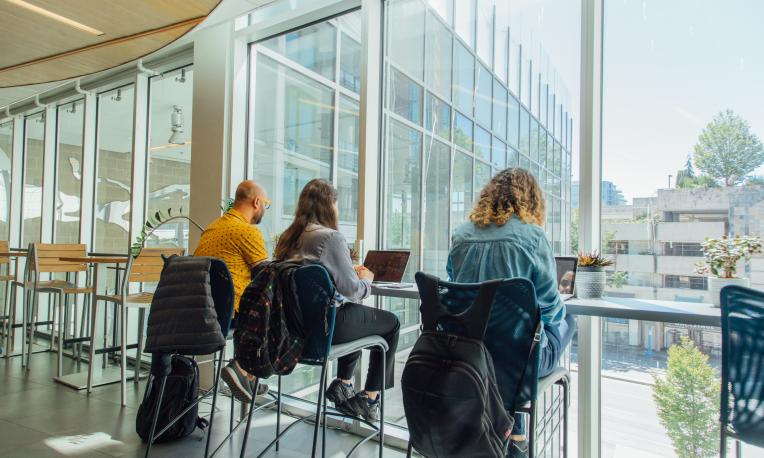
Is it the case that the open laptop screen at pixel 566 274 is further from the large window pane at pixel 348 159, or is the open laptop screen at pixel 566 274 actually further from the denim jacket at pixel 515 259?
the large window pane at pixel 348 159

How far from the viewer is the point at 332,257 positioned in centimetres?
225

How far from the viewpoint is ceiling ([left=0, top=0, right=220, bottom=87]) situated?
2.75 meters

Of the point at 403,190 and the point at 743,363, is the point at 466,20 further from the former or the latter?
the point at 743,363

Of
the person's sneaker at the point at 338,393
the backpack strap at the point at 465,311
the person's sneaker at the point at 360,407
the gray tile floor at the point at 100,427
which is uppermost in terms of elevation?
the backpack strap at the point at 465,311

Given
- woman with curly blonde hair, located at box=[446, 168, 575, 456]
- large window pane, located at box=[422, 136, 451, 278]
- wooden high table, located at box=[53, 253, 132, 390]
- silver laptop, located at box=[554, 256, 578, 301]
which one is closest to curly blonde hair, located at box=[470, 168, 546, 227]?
woman with curly blonde hair, located at box=[446, 168, 575, 456]

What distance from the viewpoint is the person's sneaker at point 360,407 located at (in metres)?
2.39

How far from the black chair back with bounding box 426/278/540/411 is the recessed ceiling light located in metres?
2.91

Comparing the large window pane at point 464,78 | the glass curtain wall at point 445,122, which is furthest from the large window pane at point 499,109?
the large window pane at point 464,78

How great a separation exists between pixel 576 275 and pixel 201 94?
3.26 metres

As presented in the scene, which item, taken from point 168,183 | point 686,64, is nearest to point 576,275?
point 686,64

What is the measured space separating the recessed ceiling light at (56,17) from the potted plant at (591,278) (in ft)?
10.7

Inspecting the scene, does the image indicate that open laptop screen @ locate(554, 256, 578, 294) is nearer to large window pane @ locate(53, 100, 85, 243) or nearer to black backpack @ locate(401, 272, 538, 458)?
black backpack @ locate(401, 272, 538, 458)

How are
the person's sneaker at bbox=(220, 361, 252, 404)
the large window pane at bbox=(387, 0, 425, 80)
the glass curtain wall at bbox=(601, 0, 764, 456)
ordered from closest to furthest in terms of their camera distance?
the glass curtain wall at bbox=(601, 0, 764, 456), the person's sneaker at bbox=(220, 361, 252, 404), the large window pane at bbox=(387, 0, 425, 80)

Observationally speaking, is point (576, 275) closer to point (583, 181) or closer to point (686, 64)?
point (583, 181)
